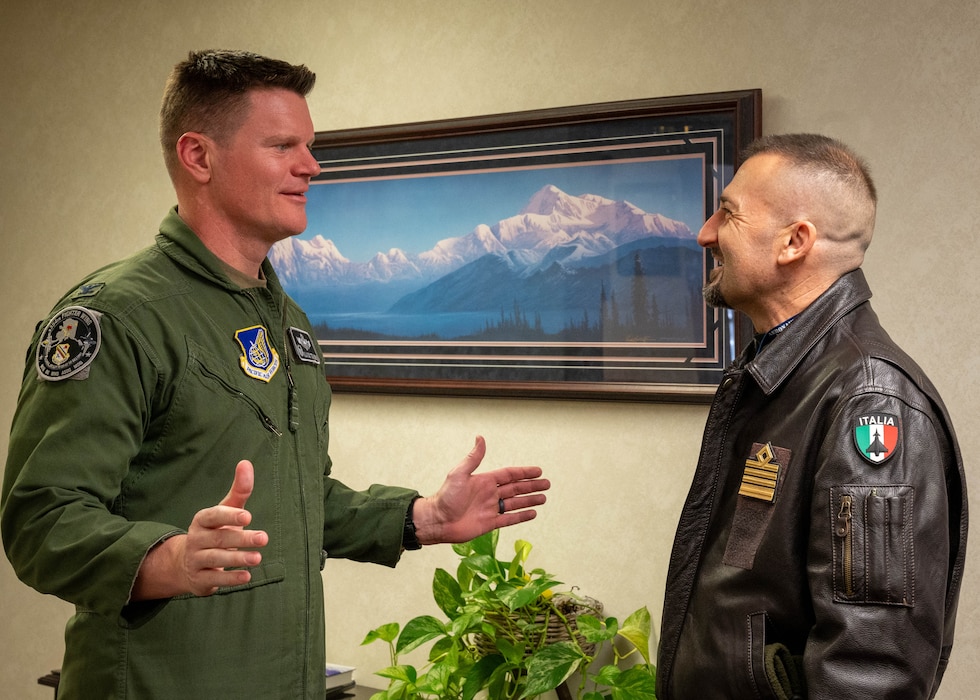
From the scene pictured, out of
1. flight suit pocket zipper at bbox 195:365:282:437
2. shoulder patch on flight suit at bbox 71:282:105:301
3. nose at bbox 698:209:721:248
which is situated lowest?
flight suit pocket zipper at bbox 195:365:282:437

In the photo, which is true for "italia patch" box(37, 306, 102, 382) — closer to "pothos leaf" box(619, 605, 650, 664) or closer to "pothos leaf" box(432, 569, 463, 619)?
"pothos leaf" box(432, 569, 463, 619)

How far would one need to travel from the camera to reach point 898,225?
228cm

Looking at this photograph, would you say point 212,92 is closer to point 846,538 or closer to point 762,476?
point 762,476

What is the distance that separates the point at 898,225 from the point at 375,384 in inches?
57.1

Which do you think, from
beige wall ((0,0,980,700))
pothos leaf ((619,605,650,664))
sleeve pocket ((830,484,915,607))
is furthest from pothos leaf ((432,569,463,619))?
sleeve pocket ((830,484,915,607))

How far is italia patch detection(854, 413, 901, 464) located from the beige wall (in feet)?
3.29

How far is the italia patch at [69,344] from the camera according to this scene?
1425mm

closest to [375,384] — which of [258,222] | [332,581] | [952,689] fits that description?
[332,581]

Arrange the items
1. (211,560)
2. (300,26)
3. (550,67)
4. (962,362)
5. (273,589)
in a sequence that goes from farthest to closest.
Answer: (300,26) < (550,67) < (962,362) < (273,589) < (211,560)

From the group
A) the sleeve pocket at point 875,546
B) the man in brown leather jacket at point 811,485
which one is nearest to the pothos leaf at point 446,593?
the man in brown leather jacket at point 811,485

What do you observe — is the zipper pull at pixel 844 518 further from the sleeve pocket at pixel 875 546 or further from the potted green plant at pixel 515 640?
the potted green plant at pixel 515 640

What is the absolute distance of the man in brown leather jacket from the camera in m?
1.31

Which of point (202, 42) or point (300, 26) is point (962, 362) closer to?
point (300, 26)

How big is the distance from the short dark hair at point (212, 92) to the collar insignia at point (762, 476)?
1.02 meters
